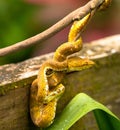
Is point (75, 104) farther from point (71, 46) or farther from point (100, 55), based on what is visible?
point (100, 55)

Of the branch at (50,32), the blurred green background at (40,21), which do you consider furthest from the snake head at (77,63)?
the blurred green background at (40,21)

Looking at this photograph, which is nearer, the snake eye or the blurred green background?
Answer: the snake eye

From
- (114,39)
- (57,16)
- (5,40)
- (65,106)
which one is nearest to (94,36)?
(57,16)

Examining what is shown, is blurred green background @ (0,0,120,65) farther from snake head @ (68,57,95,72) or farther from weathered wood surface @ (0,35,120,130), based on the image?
snake head @ (68,57,95,72)

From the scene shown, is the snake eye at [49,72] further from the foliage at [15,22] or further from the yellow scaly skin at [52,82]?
the foliage at [15,22]

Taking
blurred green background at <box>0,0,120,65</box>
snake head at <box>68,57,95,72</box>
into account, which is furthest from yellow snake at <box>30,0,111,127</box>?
blurred green background at <box>0,0,120,65</box>

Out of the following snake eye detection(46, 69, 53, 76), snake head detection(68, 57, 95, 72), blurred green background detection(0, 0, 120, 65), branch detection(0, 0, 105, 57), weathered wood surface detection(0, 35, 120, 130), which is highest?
branch detection(0, 0, 105, 57)
